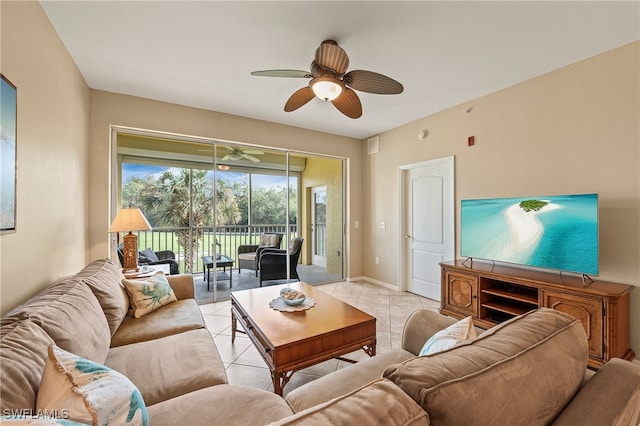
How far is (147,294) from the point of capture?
2.12m

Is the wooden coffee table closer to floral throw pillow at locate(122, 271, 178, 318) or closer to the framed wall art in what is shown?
floral throw pillow at locate(122, 271, 178, 318)

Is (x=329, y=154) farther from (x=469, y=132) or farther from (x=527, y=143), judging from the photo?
(x=527, y=143)

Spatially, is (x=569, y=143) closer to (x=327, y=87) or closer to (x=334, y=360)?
(x=327, y=87)

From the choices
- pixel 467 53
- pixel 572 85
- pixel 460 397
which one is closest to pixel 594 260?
pixel 572 85

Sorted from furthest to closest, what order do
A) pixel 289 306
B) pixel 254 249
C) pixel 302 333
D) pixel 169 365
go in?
pixel 254 249
pixel 289 306
pixel 302 333
pixel 169 365

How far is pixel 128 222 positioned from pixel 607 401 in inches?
134

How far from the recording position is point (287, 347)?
160cm

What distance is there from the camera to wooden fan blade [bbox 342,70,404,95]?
6.80 feet

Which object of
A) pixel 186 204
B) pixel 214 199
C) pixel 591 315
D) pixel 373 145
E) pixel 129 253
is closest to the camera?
pixel 591 315

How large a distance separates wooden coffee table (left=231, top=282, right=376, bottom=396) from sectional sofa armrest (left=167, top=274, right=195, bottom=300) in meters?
0.54

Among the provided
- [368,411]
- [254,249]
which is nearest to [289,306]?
[368,411]

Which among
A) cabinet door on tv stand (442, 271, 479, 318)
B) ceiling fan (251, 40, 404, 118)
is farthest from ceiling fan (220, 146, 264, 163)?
cabinet door on tv stand (442, 271, 479, 318)

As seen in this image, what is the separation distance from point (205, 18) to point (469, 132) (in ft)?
10.1

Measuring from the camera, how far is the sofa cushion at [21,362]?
81cm
